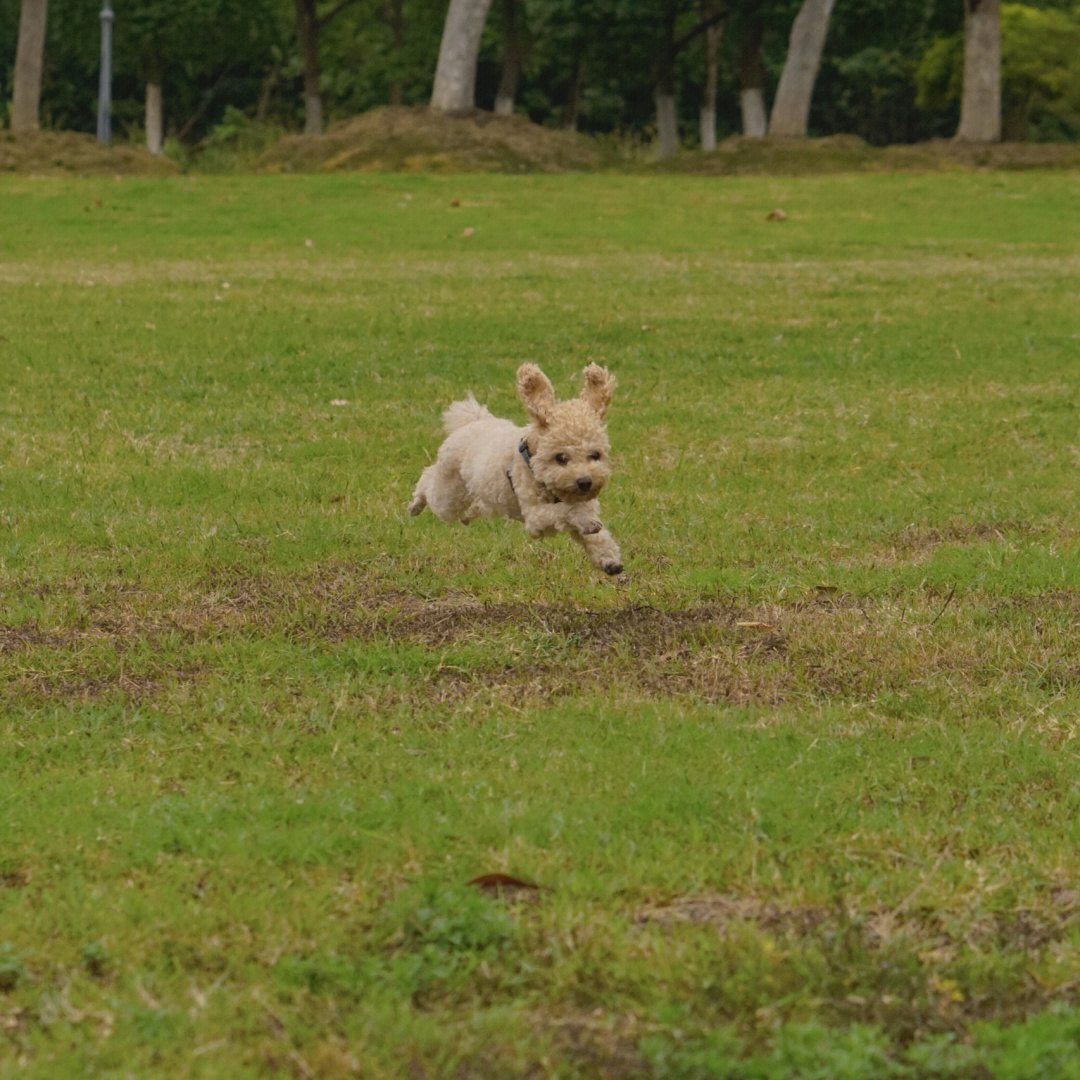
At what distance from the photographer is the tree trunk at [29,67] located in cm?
3731

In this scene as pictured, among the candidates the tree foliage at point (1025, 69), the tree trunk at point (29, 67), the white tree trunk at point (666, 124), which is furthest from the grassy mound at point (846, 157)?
the tree trunk at point (29, 67)

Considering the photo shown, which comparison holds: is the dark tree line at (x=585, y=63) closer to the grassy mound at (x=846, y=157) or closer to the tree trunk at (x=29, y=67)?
the tree trunk at (x=29, y=67)

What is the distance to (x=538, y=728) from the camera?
239 inches

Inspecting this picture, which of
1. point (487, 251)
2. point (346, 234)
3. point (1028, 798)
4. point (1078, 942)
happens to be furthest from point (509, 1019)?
point (346, 234)

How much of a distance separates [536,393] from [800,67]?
105 feet

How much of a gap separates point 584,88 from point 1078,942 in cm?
5707

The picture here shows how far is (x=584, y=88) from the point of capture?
5925 cm

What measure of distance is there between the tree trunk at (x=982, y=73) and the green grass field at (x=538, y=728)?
942 inches

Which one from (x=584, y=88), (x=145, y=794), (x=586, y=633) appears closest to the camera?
(x=145, y=794)

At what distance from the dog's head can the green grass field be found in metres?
0.70

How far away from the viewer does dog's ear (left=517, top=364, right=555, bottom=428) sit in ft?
22.3

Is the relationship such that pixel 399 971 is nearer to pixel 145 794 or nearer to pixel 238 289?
pixel 145 794

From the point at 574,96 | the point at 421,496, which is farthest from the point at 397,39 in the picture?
the point at 421,496

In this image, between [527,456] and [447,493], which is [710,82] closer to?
[447,493]
